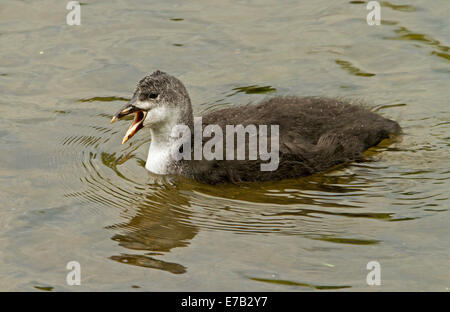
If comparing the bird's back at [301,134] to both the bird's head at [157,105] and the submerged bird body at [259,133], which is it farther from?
the bird's head at [157,105]

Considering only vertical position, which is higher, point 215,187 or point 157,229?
point 215,187

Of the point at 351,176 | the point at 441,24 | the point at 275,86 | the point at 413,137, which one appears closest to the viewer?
the point at 351,176

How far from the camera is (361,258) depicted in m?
7.02

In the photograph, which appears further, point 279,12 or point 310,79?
point 279,12

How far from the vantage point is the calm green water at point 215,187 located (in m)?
7.06

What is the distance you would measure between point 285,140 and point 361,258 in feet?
6.01

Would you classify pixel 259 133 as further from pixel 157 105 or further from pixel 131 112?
pixel 131 112

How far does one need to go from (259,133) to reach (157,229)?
1.51 meters

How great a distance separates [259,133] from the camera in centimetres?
838

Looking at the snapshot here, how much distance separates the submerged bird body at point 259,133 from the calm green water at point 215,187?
18cm

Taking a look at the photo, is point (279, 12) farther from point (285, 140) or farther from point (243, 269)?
point (243, 269)

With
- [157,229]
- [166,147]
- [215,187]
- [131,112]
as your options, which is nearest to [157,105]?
[131,112]

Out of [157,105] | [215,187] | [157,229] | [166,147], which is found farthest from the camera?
[166,147]

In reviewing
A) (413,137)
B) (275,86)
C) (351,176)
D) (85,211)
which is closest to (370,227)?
(351,176)
